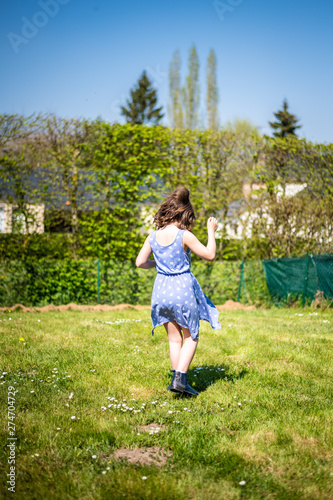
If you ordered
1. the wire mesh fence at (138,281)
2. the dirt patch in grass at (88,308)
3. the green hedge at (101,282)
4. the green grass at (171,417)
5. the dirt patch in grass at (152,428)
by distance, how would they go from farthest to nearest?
the green hedge at (101,282), the wire mesh fence at (138,281), the dirt patch in grass at (88,308), the dirt patch in grass at (152,428), the green grass at (171,417)

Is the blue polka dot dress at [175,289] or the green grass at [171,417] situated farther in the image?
the blue polka dot dress at [175,289]

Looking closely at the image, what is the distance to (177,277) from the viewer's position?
3.37m

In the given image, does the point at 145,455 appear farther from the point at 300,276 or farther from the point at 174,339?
the point at 300,276

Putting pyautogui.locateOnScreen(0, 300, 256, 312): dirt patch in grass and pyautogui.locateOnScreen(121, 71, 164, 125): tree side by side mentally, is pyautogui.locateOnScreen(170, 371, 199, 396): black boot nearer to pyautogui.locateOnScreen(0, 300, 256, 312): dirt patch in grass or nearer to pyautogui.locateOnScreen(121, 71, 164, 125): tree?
pyautogui.locateOnScreen(0, 300, 256, 312): dirt patch in grass

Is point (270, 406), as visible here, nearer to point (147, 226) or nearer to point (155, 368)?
point (155, 368)

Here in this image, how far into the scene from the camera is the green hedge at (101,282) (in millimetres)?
8742

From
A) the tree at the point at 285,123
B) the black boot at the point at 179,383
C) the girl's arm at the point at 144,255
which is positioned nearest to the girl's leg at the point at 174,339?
the black boot at the point at 179,383

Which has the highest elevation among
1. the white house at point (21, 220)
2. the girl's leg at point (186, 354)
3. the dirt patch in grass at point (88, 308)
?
the white house at point (21, 220)

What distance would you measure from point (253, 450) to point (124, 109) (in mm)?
35026

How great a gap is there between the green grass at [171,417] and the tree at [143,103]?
32.0 m

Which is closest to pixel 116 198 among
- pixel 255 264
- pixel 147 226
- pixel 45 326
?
pixel 147 226

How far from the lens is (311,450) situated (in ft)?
8.10

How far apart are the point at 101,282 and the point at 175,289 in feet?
19.8

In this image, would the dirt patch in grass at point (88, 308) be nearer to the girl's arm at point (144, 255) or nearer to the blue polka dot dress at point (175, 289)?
the girl's arm at point (144, 255)
